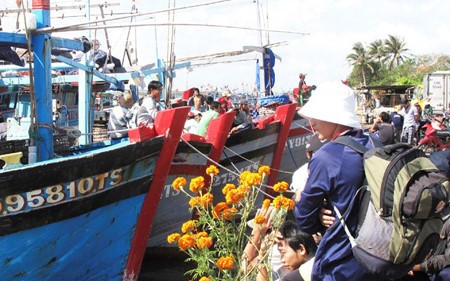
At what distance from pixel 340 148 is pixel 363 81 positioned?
2334 inches

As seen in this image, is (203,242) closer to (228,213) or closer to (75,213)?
(228,213)

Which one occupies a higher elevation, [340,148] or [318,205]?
[340,148]

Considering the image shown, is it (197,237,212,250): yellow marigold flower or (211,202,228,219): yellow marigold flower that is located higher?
(211,202,228,219): yellow marigold flower

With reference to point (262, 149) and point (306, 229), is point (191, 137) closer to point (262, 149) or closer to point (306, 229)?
point (262, 149)

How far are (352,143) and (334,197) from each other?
0.85ft

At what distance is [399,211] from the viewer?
259cm

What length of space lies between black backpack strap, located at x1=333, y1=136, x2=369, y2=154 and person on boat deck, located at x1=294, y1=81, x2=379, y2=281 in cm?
2

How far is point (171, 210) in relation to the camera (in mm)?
7945

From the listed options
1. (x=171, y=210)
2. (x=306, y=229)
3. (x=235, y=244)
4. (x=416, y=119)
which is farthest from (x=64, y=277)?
(x=416, y=119)

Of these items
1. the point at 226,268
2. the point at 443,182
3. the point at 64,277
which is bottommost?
the point at 64,277

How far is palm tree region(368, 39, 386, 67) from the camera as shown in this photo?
2474 inches

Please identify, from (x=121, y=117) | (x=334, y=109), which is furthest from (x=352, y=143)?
(x=121, y=117)

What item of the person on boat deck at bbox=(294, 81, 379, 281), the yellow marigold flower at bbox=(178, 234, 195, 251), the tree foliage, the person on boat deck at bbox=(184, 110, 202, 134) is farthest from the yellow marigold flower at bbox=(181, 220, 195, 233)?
the tree foliage

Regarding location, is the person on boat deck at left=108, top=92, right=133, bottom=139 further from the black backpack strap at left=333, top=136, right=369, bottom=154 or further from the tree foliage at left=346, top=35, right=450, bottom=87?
the tree foliage at left=346, top=35, right=450, bottom=87
